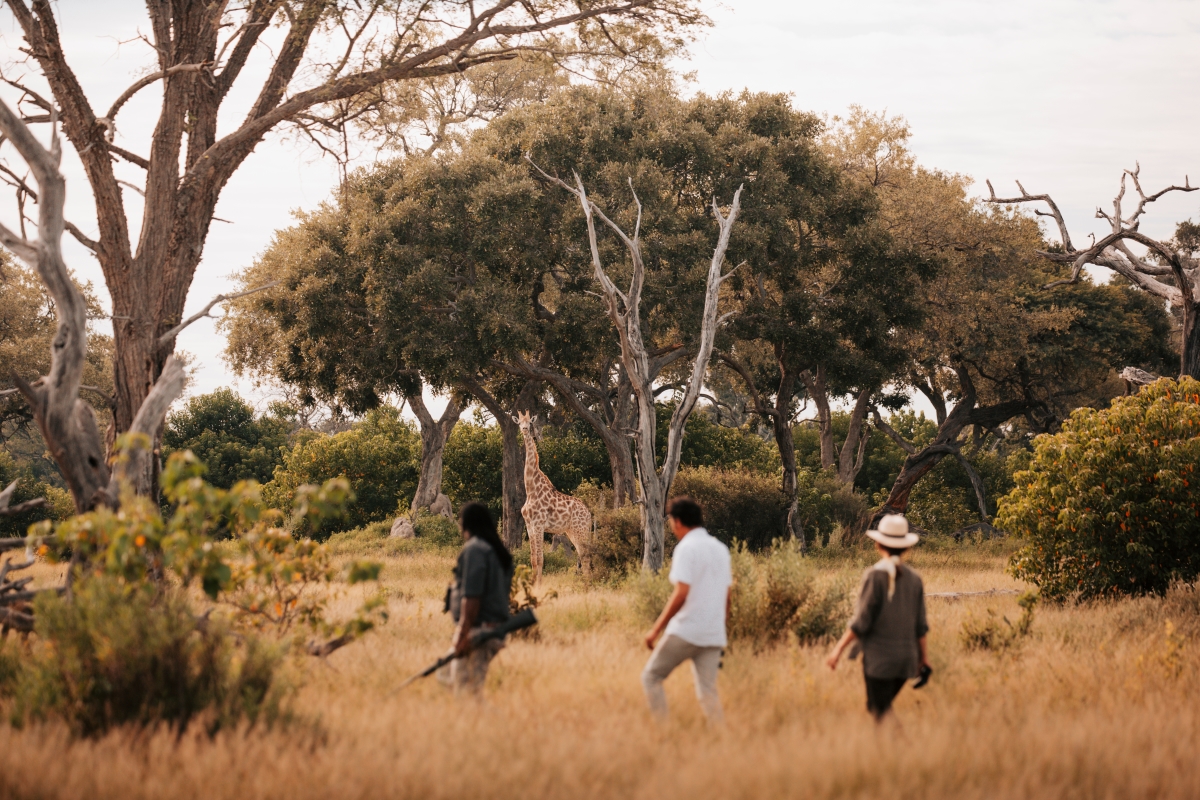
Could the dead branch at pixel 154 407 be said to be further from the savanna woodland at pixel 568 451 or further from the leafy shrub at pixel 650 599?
the leafy shrub at pixel 650 599

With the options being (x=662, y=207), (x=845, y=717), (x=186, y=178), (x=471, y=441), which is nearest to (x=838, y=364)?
(x=662, y=207)

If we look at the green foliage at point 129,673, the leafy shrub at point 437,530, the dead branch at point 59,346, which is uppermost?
the dead branch at point 59,346

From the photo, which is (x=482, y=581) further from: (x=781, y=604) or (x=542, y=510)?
(x=542, y=510)

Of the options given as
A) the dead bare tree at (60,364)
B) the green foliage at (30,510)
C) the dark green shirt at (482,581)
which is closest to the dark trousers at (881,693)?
the dark green shirt at (482,581)

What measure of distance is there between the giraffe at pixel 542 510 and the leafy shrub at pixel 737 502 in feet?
12.3

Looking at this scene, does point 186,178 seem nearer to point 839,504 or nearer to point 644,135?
point 644,135

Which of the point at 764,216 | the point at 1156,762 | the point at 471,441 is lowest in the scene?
the point at 1156,762

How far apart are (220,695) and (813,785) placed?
12.5ft

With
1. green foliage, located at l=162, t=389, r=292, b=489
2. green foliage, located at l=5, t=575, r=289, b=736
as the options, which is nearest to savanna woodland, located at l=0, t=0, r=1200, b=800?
green foliage, located at l=5, t=575, r=289, b=736

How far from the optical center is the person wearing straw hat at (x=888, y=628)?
6.56 meters

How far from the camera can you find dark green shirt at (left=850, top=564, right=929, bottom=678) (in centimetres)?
655

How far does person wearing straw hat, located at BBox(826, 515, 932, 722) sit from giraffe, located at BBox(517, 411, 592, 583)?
11.0 meters

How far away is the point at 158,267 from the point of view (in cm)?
1360

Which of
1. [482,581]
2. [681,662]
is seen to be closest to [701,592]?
[681,662]
